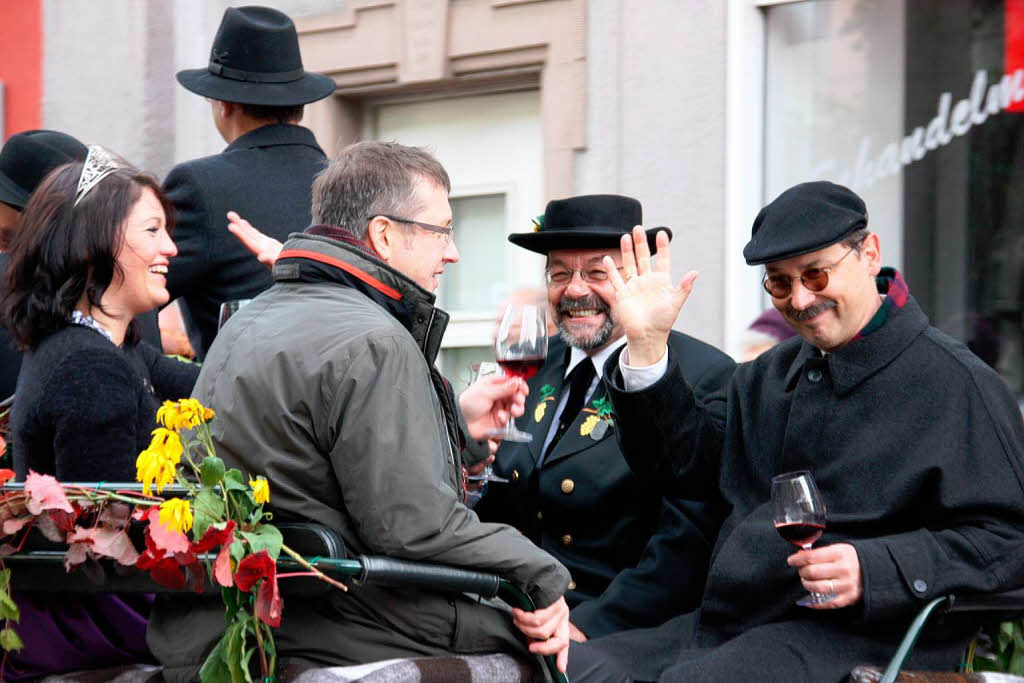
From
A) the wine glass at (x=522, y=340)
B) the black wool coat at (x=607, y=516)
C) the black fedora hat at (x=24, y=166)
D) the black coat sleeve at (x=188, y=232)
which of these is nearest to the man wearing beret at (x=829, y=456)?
the black wool coat at (x=607, y=516)

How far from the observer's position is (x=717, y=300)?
657 cm

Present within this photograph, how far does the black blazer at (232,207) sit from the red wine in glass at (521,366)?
48.0 inches

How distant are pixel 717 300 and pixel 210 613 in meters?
3.65

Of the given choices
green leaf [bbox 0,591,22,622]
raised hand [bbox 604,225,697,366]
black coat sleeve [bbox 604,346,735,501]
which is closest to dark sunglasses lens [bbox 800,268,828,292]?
raised hand [bbox 604,225,697,366]

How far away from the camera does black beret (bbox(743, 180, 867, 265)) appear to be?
3.78m

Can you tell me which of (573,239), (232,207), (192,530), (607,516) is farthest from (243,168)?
(192,530)

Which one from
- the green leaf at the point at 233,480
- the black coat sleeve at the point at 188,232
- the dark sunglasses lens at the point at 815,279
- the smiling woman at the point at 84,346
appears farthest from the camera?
the black coat sleeve at the point at 188,232

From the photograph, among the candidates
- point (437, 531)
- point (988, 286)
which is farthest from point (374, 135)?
point (437, 531)

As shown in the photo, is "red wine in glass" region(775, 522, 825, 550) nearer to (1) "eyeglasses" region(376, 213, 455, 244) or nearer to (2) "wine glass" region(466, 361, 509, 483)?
(2) "wine glass" region(466, 361, 509, 483)

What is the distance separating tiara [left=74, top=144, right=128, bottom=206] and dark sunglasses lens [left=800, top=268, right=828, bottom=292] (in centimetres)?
196

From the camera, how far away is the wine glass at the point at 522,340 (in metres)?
3.95

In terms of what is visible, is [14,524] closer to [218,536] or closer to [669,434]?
[218,536]

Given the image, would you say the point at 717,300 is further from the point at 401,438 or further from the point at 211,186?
the point at 401,438

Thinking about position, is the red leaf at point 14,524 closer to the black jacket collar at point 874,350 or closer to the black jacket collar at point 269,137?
the black jacket collar at point 269,137
